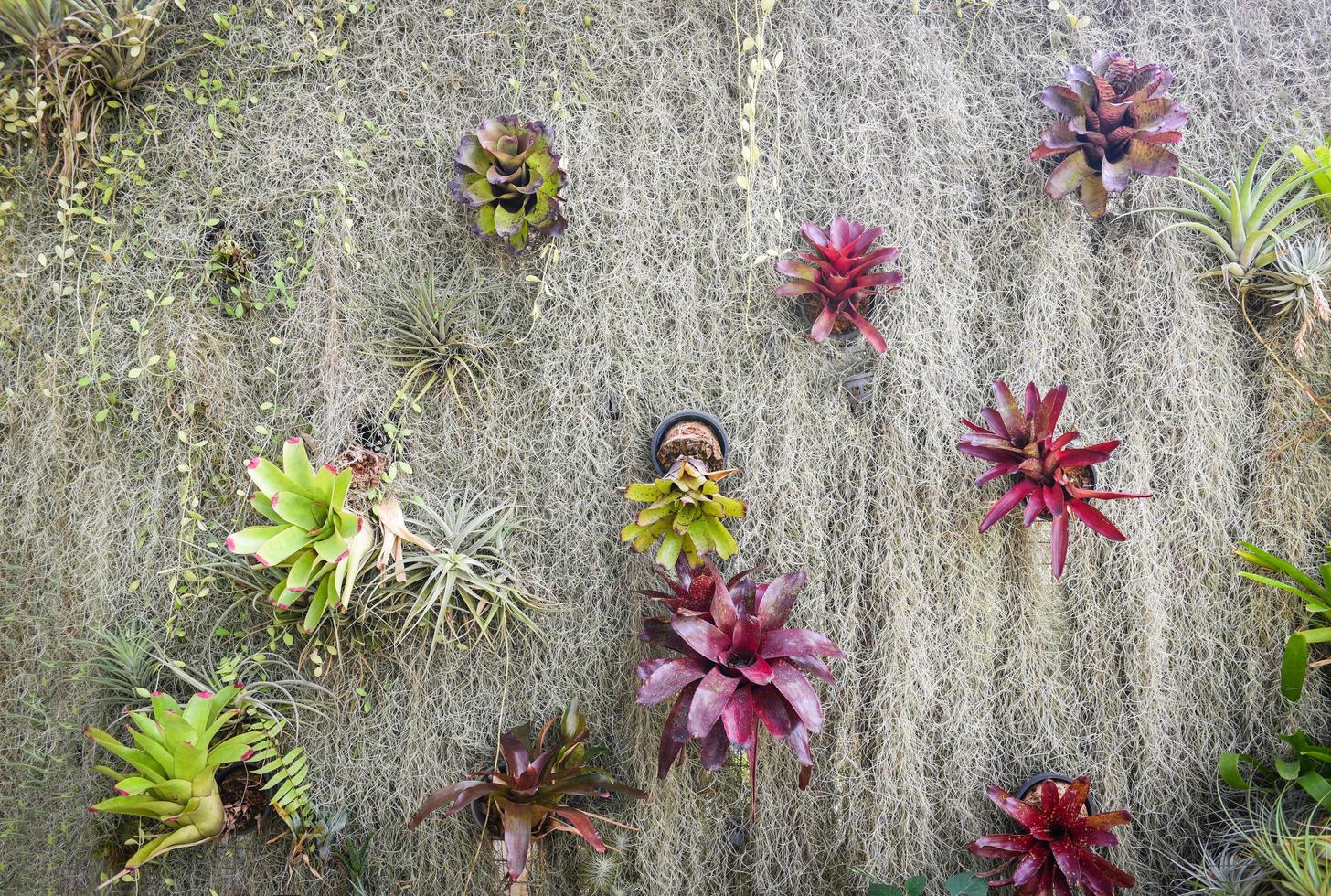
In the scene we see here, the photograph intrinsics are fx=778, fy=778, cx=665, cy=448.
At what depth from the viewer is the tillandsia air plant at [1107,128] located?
1634 mm

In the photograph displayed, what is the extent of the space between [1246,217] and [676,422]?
135 centimetres

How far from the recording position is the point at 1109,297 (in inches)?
69.6

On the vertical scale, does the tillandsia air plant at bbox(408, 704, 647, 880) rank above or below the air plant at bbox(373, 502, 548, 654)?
below

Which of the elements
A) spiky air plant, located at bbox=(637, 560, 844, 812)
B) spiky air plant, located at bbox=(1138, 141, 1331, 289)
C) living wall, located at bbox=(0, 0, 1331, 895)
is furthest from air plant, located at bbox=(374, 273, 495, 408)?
spiky air plant, located at bbox=(1138, 141, 1331, 289)

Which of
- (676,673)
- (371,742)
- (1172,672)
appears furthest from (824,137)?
(371,742)

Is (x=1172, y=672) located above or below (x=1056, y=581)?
below

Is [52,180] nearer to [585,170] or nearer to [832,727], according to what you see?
[585,170]

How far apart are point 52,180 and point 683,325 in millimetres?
1455

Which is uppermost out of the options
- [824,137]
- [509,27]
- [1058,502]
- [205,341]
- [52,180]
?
[509,27]

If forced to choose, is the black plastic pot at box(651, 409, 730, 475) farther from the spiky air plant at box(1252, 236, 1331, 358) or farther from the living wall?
the spiky air plant at box(1252, 236, 1331, 358)

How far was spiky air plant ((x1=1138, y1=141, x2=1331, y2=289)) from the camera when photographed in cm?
169

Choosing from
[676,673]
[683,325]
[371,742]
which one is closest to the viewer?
[676,673]

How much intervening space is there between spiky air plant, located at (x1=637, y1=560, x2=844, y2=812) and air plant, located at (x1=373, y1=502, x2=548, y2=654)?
1.04 feet

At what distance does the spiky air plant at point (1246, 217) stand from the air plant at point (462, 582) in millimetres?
1625
